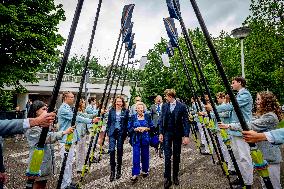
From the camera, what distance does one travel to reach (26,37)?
16.6 metres

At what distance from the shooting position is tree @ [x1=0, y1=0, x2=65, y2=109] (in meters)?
15.9

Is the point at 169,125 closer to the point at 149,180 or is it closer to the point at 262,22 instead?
the point at 149,180

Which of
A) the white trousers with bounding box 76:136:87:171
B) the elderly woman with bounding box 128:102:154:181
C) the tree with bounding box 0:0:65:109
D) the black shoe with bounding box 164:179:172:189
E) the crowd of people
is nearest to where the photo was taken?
the crowd of people

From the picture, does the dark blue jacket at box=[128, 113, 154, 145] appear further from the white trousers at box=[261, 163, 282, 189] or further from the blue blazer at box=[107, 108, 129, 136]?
the white trousers at box=[261, 163, 282, 189]

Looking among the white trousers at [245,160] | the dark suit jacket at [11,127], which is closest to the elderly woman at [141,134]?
the white trousers at [245,160]

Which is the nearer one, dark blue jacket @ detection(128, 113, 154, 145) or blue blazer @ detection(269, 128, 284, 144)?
blue blazer @ detection(269, 128, 284, 144)

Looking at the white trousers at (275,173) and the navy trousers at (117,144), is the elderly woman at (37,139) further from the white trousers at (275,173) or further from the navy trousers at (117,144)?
the white trousers at (275,173)

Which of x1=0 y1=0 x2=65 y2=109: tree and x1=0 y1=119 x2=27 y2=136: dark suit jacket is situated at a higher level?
x1=0 y1=0 x2=65 y2=109: tree

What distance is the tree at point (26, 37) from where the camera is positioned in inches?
626

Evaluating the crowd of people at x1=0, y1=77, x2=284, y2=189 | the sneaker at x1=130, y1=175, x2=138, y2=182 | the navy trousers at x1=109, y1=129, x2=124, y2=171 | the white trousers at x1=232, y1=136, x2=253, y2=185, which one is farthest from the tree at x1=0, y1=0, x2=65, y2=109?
the white trousers at x1=232, y1=136, x2=253, y2=185

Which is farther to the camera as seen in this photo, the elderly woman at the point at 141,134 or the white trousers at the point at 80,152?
the white trousers at the point at 80,152

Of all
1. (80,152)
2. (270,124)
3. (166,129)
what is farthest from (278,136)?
(80,152)

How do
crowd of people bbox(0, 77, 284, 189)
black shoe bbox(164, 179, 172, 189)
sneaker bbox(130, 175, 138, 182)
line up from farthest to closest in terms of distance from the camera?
sneaker bbox(130, 175, 138, 182)
black shoe bbox(164, 179, 172, 189)
crowd of people bbox(0, 77, 284, 189)

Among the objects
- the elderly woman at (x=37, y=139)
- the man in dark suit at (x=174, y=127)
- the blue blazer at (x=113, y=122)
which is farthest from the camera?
the blue blazer at (x=113, y=122)
